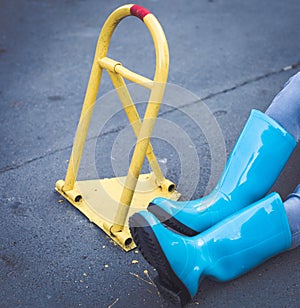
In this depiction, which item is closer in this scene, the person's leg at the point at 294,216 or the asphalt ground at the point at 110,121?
the person's leg at the point at 294,216

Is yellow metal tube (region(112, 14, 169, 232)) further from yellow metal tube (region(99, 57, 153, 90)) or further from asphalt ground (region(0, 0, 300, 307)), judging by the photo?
asphalt ground (region(0, 0, 300, 307))

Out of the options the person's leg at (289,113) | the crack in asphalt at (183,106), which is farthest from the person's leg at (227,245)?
the crack in asphalt at (183,106)

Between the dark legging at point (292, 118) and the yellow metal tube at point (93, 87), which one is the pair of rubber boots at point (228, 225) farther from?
the yellow metal tube at point (93, 87)

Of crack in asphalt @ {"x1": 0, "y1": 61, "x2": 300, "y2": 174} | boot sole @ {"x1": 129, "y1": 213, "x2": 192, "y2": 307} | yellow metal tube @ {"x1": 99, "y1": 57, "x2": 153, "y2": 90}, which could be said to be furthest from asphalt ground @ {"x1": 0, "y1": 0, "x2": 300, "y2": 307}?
yellow metal tube @ {"x1": 99, "y1": 57, "x2": 153, "y2": 90}

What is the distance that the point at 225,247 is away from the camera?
1839mm

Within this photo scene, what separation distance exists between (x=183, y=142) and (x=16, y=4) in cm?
355

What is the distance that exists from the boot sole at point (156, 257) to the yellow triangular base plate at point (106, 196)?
50 cm

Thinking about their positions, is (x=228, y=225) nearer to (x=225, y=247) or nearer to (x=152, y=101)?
(x=225, y=247)

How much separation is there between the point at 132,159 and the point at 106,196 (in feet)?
1.80

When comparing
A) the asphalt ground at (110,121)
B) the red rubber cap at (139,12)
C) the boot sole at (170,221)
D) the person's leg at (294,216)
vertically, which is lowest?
the asphalt ground at (110,121)

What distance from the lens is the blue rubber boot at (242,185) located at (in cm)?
198

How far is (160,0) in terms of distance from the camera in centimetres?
583

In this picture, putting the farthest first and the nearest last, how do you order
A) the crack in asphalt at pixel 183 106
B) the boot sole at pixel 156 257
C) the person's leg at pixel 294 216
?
the crack in asphalt at pixel 183 106 → the person's leg at pixel 294 216 → the boot sole at pixel 156 257

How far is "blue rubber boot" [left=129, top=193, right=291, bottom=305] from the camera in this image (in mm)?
1791
